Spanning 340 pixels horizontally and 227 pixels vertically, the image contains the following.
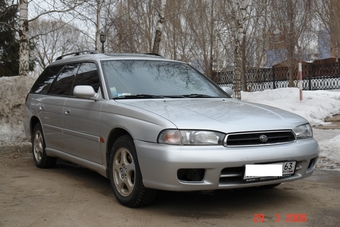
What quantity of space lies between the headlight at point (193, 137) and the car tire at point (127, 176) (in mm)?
490

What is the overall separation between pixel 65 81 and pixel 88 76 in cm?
74

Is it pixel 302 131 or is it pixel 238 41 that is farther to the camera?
pixel 238 41

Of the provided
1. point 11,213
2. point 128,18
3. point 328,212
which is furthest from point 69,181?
point 128,18

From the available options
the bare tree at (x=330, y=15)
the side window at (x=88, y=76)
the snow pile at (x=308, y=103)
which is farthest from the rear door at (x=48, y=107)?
the bare tree at (x=330, y=15)

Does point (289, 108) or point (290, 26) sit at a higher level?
point (290, 26)

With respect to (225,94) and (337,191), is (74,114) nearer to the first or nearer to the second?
(225,94)

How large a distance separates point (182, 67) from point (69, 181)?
2027 millimetres

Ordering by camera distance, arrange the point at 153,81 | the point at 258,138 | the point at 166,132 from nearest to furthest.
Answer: the point at 166,132 < the point at 258,138 < the point at 153,81

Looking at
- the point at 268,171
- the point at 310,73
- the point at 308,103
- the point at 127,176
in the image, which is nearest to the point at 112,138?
the point at 127,176

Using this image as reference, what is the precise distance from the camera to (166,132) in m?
3.99

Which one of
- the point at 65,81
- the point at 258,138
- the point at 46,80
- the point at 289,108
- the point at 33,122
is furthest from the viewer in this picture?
the point at 289,108

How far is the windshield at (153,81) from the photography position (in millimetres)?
5055
